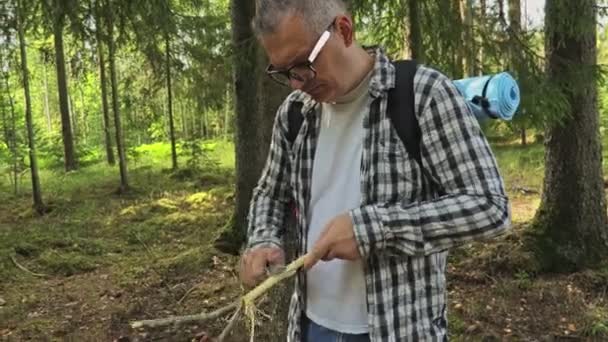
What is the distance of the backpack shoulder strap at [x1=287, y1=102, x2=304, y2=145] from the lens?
5.43 ft

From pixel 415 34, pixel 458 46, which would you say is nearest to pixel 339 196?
pixel 458 46

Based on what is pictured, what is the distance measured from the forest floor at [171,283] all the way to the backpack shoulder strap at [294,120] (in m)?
2.36

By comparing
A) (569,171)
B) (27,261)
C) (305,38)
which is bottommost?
(27,261)

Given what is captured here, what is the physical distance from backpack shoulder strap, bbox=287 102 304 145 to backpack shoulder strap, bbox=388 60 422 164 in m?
0.32

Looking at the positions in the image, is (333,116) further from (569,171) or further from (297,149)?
(569,171)

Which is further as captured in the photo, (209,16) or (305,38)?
(209,16)

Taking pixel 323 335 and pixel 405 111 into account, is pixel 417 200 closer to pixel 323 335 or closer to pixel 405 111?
pixel 405 111

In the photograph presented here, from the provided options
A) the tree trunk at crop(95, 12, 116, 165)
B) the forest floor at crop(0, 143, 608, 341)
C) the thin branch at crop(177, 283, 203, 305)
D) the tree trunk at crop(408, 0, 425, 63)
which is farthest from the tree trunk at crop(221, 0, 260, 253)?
the tree trunk at crop(408, 0, 425, 63)

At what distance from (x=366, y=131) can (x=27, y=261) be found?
7350mm

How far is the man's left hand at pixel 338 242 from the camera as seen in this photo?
1.32 metres

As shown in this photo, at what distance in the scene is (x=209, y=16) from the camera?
403 inches

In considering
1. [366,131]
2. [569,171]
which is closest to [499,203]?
[366,131]

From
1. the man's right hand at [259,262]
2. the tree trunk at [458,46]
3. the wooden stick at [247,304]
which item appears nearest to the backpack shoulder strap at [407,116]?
the wooden stick at [247,304]

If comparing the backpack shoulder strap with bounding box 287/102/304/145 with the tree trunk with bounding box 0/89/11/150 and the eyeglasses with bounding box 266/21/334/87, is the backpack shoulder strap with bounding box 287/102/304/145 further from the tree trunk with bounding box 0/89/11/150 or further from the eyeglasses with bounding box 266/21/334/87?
the tree trunk with bounding box 0/89/11/150
